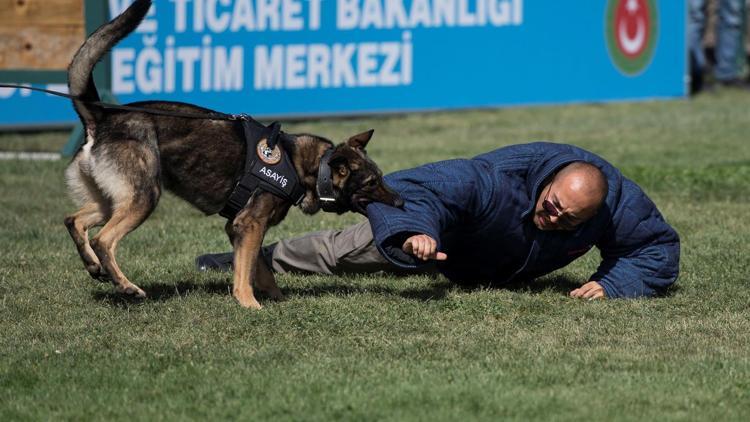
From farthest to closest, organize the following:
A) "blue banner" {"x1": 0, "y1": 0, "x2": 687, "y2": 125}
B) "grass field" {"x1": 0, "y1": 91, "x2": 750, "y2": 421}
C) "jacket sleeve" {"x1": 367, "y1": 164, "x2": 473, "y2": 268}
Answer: "blue banner" {"x1": 0, "y1": 0, "x2": 687, "y2": 125}, "jacket sleeve" {"x1": 367, "y1": 164, "x2": 473, "y2": 268}, "grass field" {"x1": 0, "y1": 91, "x2": 750, "y2": 421}

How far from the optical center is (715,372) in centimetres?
495

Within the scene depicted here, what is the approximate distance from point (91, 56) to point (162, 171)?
71 centimetres

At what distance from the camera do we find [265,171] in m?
6.11

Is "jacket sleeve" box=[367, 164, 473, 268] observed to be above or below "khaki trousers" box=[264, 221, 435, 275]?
above

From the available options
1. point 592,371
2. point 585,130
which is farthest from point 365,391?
point 585,130

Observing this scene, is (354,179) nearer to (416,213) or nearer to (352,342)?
(416,213)

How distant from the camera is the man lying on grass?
5.85 m

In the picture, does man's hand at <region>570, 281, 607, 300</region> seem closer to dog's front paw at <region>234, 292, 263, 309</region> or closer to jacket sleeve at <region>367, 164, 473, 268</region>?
jacket sleeve at <region>367, 164, 473, 268</region>

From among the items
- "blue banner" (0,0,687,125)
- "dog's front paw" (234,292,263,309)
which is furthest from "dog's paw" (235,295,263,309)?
"blue banner" (0,0,687,125)

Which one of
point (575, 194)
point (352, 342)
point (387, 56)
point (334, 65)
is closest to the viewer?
point (352, 342)

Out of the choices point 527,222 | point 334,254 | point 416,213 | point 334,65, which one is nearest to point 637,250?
point 527,222

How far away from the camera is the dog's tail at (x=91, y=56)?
609 centimetres

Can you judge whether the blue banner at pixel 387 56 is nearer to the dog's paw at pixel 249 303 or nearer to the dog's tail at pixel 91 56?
the dog's tail at pixel 91 56

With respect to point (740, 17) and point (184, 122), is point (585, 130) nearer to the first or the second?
point (740, 17)
